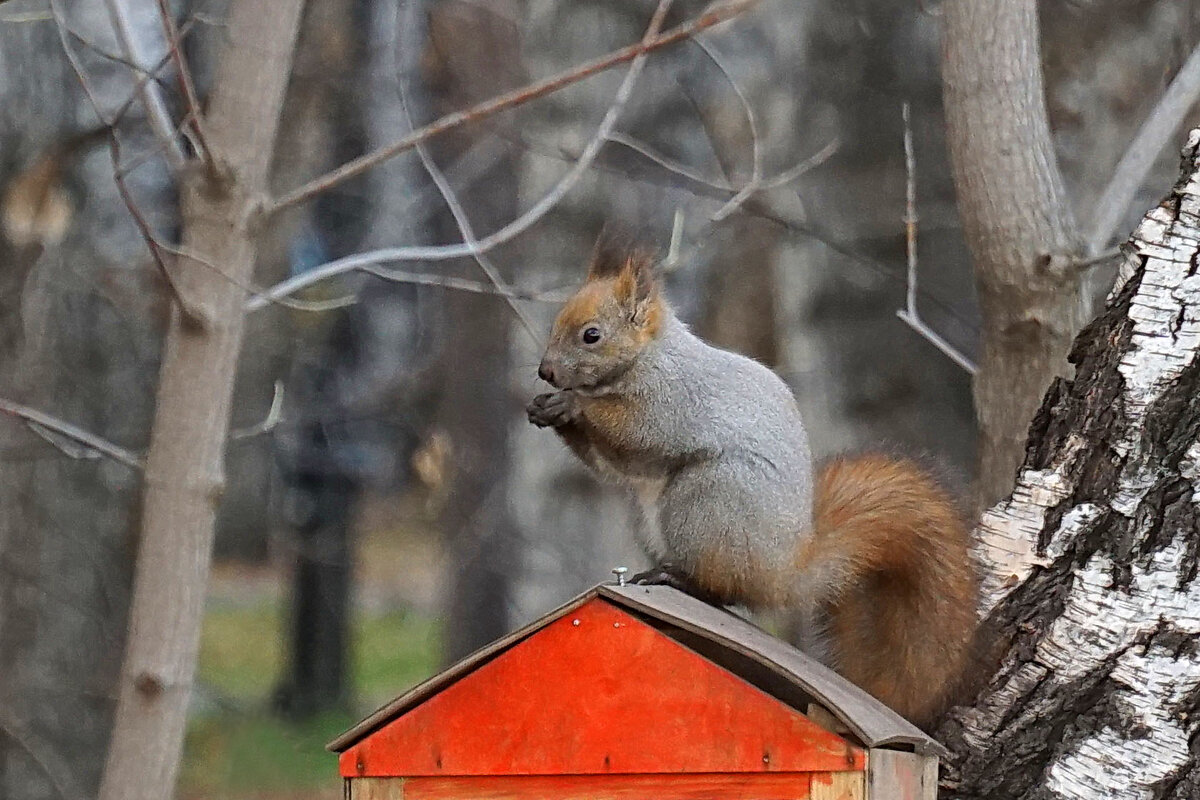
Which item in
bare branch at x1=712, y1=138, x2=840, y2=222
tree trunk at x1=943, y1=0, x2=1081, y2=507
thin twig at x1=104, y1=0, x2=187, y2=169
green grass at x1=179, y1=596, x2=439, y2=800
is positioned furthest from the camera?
green grass at x1=179, y1=596, x2=439, y2=800

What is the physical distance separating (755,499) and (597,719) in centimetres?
39

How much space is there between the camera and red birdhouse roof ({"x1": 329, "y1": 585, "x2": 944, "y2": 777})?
3.99 ft

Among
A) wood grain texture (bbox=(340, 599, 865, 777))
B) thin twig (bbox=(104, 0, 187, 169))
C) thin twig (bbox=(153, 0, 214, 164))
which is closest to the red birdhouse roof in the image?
wood grain texture (bbox=(340, 599, 865, 777))

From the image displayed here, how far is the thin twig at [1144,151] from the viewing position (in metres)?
2.20

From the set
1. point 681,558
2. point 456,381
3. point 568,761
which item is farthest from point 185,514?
point 456,381

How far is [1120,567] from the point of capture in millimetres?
1419

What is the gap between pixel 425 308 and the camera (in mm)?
4559

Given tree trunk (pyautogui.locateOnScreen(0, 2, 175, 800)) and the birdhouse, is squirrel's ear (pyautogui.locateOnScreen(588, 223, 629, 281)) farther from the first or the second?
tree trunk (pyautogui.locateOnScreen(0, 2, 175, 800))

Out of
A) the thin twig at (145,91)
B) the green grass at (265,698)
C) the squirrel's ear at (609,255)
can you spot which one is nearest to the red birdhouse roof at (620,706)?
the squirrel's ear at (609,255)

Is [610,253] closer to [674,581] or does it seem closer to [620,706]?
[674,581]

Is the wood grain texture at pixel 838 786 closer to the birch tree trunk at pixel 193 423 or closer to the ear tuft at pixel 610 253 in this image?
the ear tuft at pixel 610 253

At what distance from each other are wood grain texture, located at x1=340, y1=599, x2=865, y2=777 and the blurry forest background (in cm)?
252

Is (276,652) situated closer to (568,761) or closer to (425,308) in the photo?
(425,308)

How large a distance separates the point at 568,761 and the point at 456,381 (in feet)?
10.0
